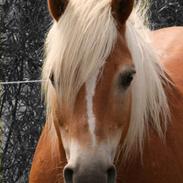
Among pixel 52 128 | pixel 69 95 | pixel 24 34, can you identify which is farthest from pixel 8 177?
pixel 69 95

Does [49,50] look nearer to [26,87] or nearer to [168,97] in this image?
[168,97]

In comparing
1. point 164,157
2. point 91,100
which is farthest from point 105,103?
point 164,157

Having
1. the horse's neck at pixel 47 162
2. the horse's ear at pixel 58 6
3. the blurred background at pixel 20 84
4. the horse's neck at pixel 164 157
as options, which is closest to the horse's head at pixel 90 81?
the horse's ear at pixel 58 6

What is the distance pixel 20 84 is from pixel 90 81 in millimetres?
2258

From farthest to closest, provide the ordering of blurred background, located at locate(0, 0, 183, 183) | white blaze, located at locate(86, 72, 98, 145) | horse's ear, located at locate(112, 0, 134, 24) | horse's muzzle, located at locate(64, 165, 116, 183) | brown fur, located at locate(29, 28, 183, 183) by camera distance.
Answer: blurred background, located at locate(0, 0, 183, 183) → brown fur, located at locate(29, 28, 183, 183) → horse's ear, located at locate(112, 0, 134, 24) → white blaze, located at locate(86, 72, 98, 145) → horse's muzzle, located at locate(64, 165, 116, 183)

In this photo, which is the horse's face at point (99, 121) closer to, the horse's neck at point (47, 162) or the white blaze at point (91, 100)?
the white blaze at point (91, 100)

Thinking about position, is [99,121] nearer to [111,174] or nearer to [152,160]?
[111,174]

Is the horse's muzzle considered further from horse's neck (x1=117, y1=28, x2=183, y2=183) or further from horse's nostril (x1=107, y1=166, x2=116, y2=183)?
horse's neck (x1=117, y1=28, x2=183, y2=183)

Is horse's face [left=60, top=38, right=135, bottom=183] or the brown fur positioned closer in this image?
horse's face [left=60, top=38, right=135, bottom=183]

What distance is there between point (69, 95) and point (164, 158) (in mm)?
637

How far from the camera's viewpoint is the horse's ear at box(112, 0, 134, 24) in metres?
3.09

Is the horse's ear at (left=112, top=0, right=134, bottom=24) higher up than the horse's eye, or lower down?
higher up

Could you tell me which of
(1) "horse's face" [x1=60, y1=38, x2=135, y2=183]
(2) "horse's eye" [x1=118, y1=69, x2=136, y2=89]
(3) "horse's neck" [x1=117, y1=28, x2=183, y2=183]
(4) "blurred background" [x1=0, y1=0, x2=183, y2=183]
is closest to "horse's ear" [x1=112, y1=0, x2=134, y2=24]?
(1) "horse's face" [x1=60, y1=38, x2=135, y2=183]

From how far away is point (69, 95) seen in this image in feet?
9.68
